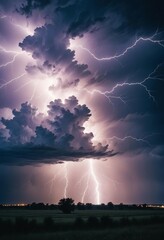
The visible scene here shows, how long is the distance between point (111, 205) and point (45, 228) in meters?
116

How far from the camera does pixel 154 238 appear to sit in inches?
813

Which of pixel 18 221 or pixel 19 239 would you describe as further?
pixel 18 221

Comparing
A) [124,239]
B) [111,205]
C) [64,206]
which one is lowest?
[124,239]

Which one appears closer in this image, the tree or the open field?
the open field

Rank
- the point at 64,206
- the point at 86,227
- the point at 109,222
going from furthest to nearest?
the point at 64,206 → the point at 109,222 → the point at 86,227

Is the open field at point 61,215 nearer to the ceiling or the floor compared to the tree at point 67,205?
nearer to the floor

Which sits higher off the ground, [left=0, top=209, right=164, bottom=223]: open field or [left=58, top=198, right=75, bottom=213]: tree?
[left=58, top=198, right=75, bottom=213]: tree

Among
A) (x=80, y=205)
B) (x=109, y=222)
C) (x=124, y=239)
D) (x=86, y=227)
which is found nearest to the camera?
(x=124, y=239)

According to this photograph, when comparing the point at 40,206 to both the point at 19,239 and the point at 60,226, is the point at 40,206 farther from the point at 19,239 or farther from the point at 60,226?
the point at 19,239

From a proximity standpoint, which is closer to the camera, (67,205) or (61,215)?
(61,215)

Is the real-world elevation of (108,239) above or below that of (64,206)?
below

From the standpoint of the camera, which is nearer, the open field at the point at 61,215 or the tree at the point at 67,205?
the open field at the point at 61,215

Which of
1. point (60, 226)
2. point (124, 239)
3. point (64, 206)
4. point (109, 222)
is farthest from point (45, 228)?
point (64, 206)

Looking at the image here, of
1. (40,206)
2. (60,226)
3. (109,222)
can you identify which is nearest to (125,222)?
(109,222)
